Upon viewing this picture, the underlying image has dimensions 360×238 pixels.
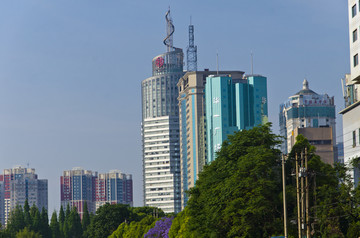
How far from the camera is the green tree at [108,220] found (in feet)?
484

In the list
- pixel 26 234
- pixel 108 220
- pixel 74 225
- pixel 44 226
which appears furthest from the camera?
pixel 74 225

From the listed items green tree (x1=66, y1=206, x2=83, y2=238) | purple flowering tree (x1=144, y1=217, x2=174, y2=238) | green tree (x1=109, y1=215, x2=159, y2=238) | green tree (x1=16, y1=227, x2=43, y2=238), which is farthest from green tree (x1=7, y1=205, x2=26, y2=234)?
purple flowering tree (x1=144, y1=217, x2=174, y2=238)

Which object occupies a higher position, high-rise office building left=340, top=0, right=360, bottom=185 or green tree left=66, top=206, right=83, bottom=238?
high-rise office building left=340, top=0, right=360, bottom=185

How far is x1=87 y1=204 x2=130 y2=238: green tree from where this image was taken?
484 feet

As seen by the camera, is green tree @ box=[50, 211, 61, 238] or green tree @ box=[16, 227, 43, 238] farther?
green tree @ box=[50, 211, 61, 238]

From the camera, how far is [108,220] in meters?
149

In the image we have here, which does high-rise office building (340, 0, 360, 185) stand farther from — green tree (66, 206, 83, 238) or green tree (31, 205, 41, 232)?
green tree (66, 206, 83, 238)

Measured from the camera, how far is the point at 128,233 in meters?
123

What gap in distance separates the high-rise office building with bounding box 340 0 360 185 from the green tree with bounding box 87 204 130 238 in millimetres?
72209

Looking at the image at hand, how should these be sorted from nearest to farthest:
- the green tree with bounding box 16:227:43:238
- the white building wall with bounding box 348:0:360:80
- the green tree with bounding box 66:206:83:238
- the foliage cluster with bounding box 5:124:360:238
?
the foliage cluster with bounding box 5:124:360:238
the white building wall with bounding box 348:0:360:80
the green tree with bounding box 16:227:43:238
the green tree with bounding box 66:206:83:238

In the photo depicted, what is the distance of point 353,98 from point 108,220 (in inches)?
3093

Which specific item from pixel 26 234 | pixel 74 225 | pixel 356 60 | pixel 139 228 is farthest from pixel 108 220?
pixel 356 60

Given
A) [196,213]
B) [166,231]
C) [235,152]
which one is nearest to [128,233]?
[166,231]

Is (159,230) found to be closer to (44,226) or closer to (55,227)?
(44,226)
